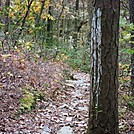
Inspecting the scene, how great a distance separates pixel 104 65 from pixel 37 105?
320cm

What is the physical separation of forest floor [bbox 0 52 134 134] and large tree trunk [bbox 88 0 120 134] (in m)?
0.87

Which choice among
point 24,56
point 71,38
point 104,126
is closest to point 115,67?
point 104,126

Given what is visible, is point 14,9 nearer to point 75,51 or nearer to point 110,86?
point 110,86

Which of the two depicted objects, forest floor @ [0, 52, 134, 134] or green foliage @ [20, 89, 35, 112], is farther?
green foliage @ [20, 89, 35, 112]

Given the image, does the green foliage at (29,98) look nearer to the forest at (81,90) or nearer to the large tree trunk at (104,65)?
the forest at (81,90)

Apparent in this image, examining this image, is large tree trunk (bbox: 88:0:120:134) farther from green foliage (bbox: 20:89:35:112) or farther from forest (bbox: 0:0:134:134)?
green foliage (bbox: 20:89:35:112)

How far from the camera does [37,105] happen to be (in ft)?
21.7

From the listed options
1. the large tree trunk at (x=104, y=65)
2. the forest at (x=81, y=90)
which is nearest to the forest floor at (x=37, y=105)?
the forest at (x=81, y=90)

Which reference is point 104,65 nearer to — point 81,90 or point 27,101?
point 27,101

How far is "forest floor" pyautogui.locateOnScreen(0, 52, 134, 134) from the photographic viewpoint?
508 cm

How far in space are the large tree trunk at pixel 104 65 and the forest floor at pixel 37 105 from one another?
2.85ft

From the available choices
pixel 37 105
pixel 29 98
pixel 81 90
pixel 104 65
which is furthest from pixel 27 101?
pixel 81 90

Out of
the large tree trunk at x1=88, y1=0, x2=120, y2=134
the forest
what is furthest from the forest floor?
the large tree trunk at x1=88, y1=0, x2=120, y2=134

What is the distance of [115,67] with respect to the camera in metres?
3.89
